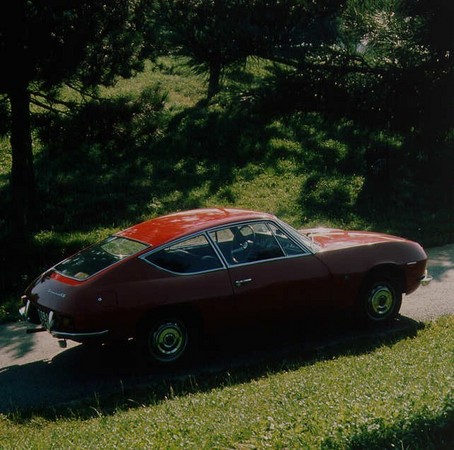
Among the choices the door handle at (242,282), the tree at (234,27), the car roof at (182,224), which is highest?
the tree at (234,27)

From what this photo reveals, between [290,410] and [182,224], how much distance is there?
140 inches

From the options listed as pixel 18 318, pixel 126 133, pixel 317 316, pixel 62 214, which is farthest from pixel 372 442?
pixel 62 214

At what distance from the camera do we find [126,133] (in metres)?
13.4

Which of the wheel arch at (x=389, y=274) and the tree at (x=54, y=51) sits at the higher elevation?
the tree at (x=54, y=51)

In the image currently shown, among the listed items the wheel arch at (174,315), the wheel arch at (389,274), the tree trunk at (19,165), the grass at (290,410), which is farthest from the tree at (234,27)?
the grass at (290,410)

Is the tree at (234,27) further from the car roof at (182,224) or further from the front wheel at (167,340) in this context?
the front wheel at (167,340)

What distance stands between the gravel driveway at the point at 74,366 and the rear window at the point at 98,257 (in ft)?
3.37

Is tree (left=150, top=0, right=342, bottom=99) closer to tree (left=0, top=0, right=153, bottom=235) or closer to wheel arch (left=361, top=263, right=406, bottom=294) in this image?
tree (left=0, top=0, right=153, bottom=235)

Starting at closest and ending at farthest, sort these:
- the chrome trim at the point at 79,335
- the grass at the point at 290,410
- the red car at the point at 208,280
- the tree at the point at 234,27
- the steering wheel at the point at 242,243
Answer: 1. the grass at the point at 290,410
2. the chrome trim at the point at 79,335
3. the red car at the point at 208,280
4. the steering wheel at the point at 242,243
5. the tree at the point at 234,27

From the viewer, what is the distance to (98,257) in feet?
26.3

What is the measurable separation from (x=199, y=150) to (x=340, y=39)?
4.60 metres

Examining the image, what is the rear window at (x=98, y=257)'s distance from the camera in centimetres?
775

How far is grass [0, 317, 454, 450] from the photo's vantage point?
183 inches

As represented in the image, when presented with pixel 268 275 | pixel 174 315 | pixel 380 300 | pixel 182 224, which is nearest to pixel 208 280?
pixel 174 315
